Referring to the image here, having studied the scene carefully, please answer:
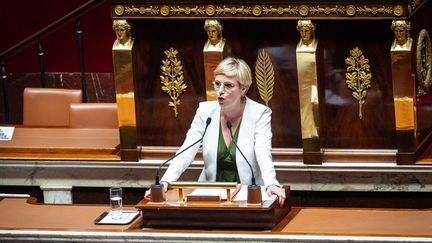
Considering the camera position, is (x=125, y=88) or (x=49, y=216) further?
(x=125, y=88)

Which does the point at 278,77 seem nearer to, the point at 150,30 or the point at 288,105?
the point at 288,105

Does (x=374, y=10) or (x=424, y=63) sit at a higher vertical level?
(x=374, y=10)

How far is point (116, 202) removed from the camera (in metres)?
5.27

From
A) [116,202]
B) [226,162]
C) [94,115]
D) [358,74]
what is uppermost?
[358,74]

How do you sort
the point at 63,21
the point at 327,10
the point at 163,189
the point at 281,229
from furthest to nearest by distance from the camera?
the point at 63,21 → the point at 327,10 → the point at 163,189 → the point at 281,229

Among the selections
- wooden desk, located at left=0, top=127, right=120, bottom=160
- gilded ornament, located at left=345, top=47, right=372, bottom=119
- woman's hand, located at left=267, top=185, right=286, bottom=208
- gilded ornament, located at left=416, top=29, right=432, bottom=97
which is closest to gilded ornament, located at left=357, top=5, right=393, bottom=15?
gilded ornament, located at left=345, top=47, right=372, bottom=119

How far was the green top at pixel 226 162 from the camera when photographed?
18.7 feet

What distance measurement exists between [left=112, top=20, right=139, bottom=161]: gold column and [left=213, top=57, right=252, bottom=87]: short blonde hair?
1.11 m

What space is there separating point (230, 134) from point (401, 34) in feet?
3.69

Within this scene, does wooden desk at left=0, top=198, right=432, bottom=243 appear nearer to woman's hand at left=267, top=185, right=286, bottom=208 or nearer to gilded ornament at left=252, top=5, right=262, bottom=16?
woman's hand at left=267, top=185, right=286, bottom=208

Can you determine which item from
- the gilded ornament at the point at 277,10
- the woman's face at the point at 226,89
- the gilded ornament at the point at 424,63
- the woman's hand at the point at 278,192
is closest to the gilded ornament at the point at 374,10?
the gilded ornament at the point at 277,10

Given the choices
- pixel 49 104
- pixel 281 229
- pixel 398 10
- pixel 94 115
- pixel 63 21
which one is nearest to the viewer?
pixel 281 229

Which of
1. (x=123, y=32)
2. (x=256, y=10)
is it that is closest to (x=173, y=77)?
(x=123, y=32)

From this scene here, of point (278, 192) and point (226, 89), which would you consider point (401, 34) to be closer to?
point (226, 89)
